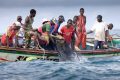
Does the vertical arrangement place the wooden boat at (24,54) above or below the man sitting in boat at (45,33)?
below

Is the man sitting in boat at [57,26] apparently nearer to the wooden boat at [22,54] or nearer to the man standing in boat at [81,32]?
the wooden boat at [22,54]

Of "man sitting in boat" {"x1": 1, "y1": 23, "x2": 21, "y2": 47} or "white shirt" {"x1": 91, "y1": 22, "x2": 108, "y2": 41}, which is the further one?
"white shirt" {"x1": 91, "y1": 22, "x2": 108, "y2": 41}

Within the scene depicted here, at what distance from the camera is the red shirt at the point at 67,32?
18016 mm

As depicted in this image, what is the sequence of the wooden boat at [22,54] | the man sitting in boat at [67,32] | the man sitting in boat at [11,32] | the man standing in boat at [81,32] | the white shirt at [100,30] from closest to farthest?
the wooden boat at [22,54] < the man sitting in boat at [11,32] < the man sitting in boat at [67,32] < the white shirt at [100,30] < the man standing in boat at [81,32]

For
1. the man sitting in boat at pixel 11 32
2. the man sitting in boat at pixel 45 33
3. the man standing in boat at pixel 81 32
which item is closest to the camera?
the man sitting in boat at pixel 45 33

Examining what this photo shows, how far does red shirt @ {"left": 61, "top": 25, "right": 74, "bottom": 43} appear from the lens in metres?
18.0

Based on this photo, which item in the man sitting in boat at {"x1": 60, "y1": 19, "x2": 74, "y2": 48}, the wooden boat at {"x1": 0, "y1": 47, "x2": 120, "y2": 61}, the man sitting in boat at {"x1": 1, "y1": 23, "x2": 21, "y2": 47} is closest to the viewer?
the wooden boat at {"x1": 0, "y1": 47, "x2": 120, "y2": 61}

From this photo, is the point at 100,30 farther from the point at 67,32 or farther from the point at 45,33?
the point at 45,33

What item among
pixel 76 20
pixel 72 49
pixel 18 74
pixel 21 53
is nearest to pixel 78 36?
pixel 76 20

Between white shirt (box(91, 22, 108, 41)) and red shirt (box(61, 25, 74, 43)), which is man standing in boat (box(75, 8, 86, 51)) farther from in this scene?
red shirt (box(61, 25, 74, 43))

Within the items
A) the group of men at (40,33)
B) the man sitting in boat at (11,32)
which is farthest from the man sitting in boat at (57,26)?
the man sitting in boat at (11,32)

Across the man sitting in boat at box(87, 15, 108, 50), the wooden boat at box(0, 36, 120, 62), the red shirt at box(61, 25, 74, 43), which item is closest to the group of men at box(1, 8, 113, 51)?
the red shirt at box(61, 25, 74, 43)

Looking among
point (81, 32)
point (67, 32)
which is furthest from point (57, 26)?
point (81, 32)

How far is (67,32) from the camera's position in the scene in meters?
18.1
